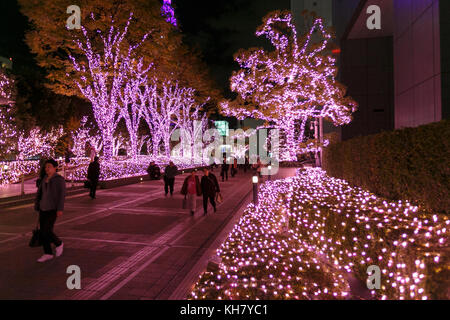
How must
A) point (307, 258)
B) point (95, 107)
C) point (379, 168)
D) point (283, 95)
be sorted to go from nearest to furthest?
point (307, 258) < point (379, 168) < point (283, 95) < point (95, 107)

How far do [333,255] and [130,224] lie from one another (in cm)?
560

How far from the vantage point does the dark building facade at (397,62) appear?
8352 mm

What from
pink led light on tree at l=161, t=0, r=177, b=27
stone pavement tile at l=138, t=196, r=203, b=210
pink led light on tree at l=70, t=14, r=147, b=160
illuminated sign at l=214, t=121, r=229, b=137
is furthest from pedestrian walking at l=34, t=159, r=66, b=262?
illuminated sign at l=214, t=121, r=229, b=137

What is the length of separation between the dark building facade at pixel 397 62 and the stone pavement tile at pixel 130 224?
5929 mm

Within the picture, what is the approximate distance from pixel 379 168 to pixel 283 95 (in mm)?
9198

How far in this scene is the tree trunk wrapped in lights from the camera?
16.0 metres

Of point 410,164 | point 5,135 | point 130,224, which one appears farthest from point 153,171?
point 410,164

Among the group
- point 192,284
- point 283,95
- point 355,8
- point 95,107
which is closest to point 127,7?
point 95,107

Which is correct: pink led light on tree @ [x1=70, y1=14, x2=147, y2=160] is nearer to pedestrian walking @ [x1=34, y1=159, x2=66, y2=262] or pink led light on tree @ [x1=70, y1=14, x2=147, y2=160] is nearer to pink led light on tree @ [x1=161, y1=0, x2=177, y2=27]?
pink led light on tree @ [x1=161, y1=0, x2=177, y2=27]

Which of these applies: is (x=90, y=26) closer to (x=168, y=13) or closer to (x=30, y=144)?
(x=168, y=13)

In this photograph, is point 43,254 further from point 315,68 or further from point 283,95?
point 315,68

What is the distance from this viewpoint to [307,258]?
512 centimetres

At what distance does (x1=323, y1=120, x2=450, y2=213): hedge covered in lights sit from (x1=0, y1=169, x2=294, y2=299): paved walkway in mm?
3942

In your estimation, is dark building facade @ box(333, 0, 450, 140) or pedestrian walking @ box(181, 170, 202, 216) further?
pedestrian walking @ box(181, 170, 202, 216)
